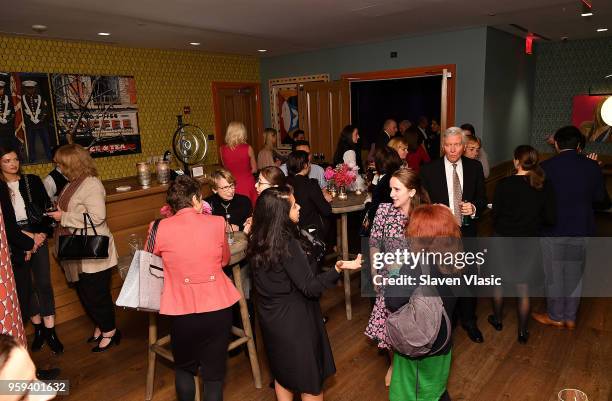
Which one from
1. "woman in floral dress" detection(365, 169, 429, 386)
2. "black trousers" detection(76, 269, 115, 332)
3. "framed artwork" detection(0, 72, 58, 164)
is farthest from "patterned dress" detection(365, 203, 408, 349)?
"framed artwork" detection(0, 72, 58, 164)

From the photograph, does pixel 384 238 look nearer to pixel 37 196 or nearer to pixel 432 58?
pixel 37 196

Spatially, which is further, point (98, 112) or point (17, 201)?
point (98, 112)

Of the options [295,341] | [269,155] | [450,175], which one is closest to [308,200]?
[450,175]

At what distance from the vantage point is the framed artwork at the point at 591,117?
23.8ft

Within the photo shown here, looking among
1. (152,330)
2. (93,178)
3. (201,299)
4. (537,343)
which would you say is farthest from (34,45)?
(537,343)

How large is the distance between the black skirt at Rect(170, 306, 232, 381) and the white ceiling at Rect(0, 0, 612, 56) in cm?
294

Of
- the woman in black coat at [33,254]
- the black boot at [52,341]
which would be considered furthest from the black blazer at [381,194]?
the black boot at [52,341]

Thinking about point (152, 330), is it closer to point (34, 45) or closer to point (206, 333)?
point (206, 333)

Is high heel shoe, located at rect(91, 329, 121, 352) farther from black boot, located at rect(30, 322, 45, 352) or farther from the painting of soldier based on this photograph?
the painting of soldier

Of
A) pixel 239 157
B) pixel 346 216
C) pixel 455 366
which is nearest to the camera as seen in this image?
pixel 455 366

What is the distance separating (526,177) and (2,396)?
3.12 m

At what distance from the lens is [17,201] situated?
3.20m

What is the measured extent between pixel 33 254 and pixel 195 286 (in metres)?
1.90

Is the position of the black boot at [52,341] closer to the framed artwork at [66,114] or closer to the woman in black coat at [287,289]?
the woman in black coat at [287,289]
